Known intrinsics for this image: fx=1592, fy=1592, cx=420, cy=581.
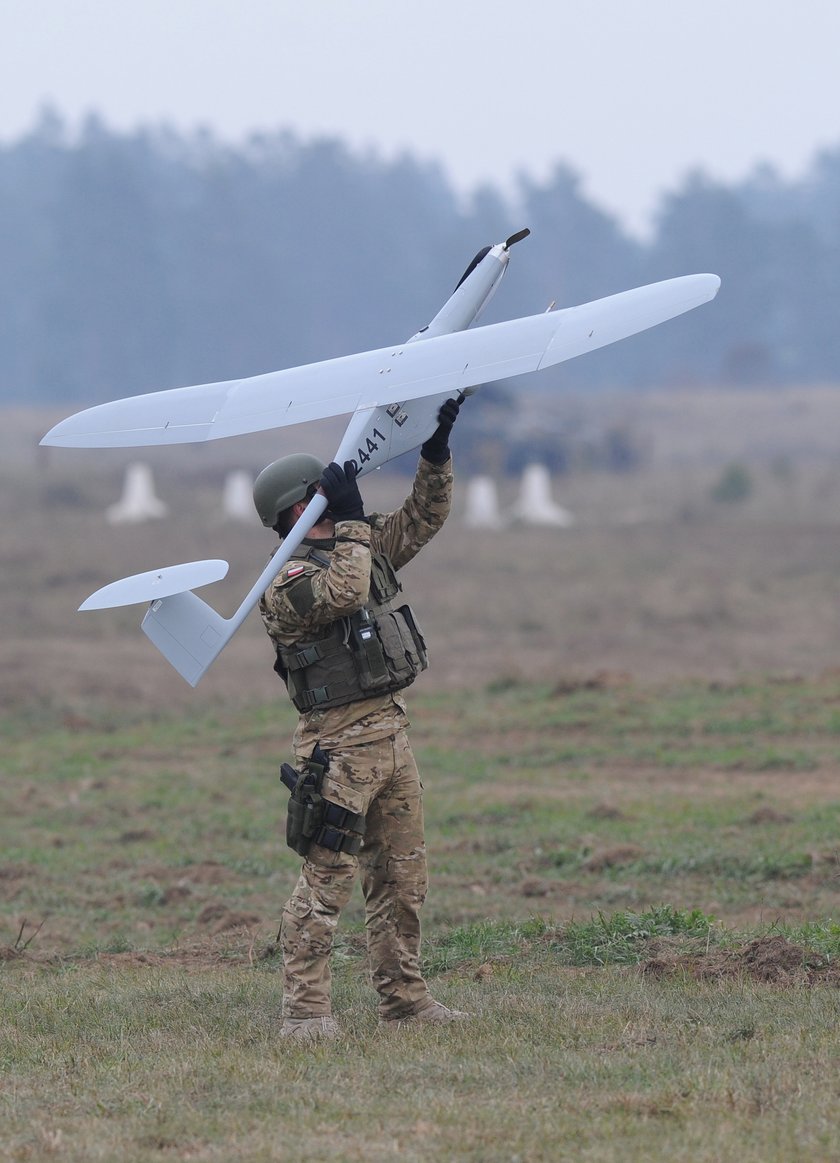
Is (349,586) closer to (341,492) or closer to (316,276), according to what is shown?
(341,492)

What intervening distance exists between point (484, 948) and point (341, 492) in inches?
111

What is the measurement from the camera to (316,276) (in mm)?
116250

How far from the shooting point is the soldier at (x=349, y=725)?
20.7 ft

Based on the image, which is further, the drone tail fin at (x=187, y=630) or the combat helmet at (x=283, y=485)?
the drone tail fin at (x=187, y=630)

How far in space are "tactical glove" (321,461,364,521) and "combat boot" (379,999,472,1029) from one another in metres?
2.01

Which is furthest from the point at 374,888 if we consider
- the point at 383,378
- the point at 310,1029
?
the point at 383,378

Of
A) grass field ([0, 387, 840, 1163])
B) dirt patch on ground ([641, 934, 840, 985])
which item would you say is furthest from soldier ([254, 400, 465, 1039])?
dirt patch on ground ([641, 934, 840, 985])

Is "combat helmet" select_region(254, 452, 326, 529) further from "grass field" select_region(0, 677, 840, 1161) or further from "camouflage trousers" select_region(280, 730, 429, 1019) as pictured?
"grass field" select_region(0, 677, 840, 1161)

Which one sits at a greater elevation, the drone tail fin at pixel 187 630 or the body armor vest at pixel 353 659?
the drone tail fin at pixel 187 630

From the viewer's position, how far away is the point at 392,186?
468 feet

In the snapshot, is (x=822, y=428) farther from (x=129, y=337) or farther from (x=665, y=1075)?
(x=665, y=1075)

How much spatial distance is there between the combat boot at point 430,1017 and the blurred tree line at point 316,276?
87724 millimetres

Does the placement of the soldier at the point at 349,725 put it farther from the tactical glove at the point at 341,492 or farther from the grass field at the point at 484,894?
the grass field at the point at 484,894

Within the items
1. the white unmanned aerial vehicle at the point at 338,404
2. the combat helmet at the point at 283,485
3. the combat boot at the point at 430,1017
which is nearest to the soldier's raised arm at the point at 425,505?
the white unmanned aerial vehicle at the point at 338,404
